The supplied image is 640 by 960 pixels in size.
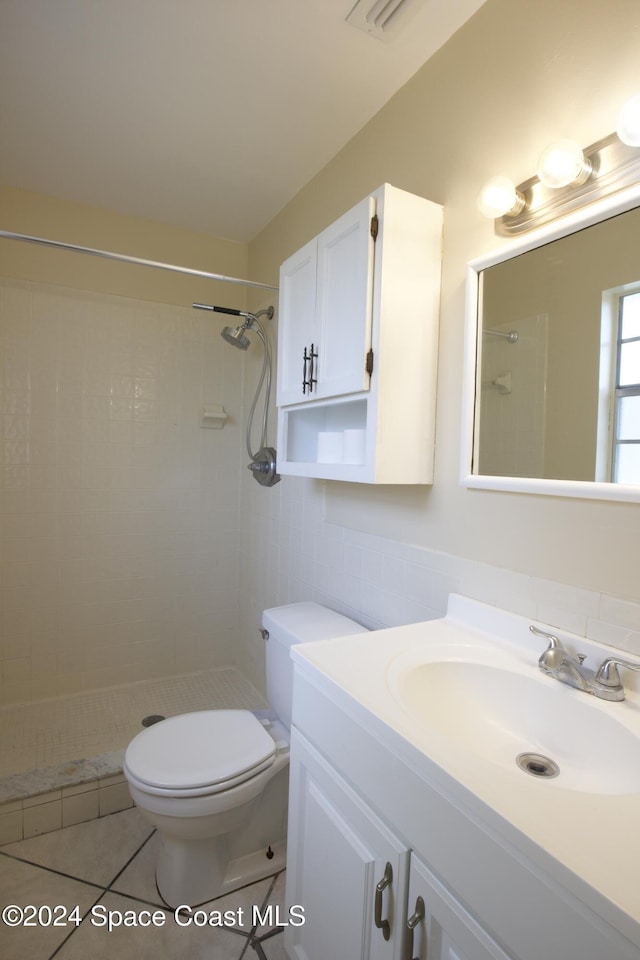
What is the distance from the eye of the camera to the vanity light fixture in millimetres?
930

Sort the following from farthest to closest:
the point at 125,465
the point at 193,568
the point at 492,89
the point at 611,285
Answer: the point at 193,568
the point at 125,465
the point at 492,89
the point at 611,285

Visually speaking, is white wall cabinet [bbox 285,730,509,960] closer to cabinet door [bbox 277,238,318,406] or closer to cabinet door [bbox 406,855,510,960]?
cabinet door [bbox 406,855,510,960]

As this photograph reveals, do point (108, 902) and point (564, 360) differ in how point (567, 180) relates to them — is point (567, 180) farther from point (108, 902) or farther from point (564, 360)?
point (108, 902)

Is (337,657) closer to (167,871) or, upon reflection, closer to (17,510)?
(167,871)

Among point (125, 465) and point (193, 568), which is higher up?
point (125, 465)

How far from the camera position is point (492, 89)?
4.09ft

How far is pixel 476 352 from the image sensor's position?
1278mm

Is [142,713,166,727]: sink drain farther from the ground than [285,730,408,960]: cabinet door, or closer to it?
closer to it

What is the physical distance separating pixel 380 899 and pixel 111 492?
2.16 m

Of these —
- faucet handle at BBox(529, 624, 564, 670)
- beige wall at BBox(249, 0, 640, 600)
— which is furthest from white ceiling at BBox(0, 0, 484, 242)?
faucet handle at BBox(529, 624, 564, 670)

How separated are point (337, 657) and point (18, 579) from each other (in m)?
1.96

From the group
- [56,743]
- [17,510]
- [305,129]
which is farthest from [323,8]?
[56,743]

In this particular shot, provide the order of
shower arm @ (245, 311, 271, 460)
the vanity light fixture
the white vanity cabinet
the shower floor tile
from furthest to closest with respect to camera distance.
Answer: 1. shower arm @ (245, 311, 271, 460)
2. the shower floor tile
3. the vanity light fixture
4. the white vanity cabinet

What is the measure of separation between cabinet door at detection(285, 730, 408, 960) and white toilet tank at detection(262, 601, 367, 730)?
473 mm
